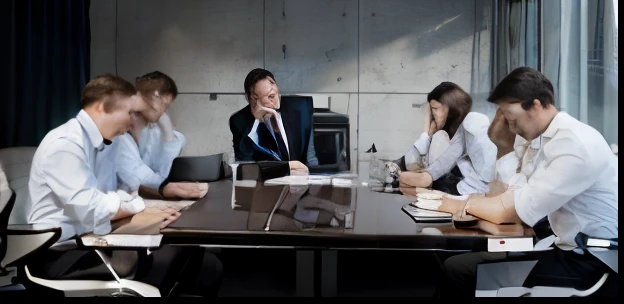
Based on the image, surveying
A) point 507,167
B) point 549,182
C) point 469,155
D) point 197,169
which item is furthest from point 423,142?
point 197,169

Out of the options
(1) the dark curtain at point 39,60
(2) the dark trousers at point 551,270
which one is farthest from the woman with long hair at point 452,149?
(1) the dark curtain at point 39,60

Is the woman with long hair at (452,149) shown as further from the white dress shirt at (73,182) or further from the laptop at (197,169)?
the white dress shirt at (73,182)

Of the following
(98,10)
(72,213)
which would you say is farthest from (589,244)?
(98,10)

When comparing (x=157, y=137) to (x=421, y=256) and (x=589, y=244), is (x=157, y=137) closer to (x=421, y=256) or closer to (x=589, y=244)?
(x=421, y=256)

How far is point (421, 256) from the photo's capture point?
1799 millimetres

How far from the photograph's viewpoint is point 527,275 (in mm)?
1883

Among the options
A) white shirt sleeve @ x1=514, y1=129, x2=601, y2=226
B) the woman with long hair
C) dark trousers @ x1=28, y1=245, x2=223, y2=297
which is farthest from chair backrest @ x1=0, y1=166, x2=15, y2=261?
white shirt sleeve @ x1=514, y1=129, x2=601, y2=226

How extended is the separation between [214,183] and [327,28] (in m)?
0.61

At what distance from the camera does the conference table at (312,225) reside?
173 centimetres

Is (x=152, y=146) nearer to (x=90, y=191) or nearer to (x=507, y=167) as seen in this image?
(x=90, y=191)

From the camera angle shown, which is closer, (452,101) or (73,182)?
(73,182)

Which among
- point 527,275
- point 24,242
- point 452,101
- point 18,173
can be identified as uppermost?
point 452,101

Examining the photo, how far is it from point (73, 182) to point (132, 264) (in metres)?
0.31

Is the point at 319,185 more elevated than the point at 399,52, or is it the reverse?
the point at 399,52
